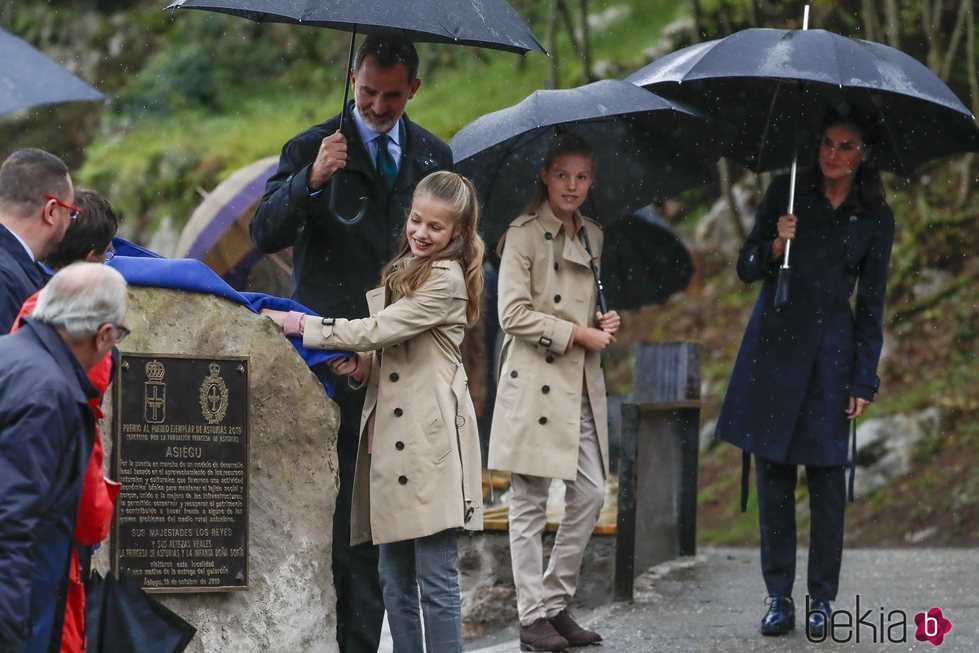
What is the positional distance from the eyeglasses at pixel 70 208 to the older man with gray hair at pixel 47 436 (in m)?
0.60

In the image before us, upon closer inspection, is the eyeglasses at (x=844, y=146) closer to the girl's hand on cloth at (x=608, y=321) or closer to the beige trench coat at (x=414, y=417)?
the girl's hand on cloth at (x=608, y=321)

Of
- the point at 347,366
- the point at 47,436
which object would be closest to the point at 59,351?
the point at 47,436

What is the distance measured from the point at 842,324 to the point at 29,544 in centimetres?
408

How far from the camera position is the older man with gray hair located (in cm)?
349

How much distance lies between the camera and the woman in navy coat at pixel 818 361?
6484 millimetres

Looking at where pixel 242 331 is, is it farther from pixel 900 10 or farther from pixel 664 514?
pixel 900 10

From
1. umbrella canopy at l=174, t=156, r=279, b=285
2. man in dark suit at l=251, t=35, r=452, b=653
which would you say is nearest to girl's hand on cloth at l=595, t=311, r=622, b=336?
man in dark suit at l=251, t=35, r=452, b=653

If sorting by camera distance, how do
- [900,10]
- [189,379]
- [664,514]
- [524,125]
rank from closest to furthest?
[189,379] < [524,125] < [664,514] < [900,10]

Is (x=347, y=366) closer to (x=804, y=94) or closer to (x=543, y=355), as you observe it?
(x=543, y=355)

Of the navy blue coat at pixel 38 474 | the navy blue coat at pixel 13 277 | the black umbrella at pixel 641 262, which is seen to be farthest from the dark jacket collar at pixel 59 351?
the black umbrella at pixel 641 262

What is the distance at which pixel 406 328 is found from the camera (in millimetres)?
5102

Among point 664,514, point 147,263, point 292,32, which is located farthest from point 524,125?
point 292,32

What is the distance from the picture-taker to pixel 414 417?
5.11 m

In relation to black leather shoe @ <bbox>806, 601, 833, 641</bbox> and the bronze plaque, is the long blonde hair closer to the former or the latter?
the bronze plaque
